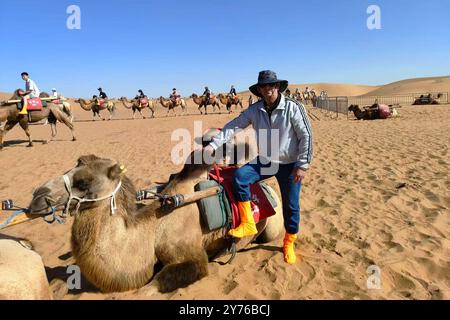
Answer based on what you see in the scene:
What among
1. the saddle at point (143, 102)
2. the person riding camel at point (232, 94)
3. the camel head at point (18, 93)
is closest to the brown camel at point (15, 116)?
the camel head at point (18, 93)

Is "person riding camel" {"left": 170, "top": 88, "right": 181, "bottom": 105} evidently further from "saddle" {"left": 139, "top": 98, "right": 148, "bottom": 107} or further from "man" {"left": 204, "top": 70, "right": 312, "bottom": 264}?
"man" {"left": 204, "top": 70, "right": 312, "bottom": 264}

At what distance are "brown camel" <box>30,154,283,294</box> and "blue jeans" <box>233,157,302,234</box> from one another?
0.37 m

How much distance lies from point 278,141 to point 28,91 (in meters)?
13.2

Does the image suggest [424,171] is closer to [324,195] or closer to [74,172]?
[324,195]

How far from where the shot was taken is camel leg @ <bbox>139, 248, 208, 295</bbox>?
309 cm

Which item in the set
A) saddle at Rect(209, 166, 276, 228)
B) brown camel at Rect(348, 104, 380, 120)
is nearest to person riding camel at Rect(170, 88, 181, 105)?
brown camel at Rect(348, 104, 380, 120)

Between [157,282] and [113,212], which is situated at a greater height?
[113,212]

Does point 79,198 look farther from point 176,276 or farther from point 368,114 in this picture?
point 368,114

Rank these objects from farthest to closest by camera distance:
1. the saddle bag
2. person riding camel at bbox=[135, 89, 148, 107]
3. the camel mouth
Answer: person riding camel at bbox=[135, 89, 148, 107] < the saddle bag < the camel mouth

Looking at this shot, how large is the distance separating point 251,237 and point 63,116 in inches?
547

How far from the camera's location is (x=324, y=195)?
20.5 feet

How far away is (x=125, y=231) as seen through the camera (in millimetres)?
3070
